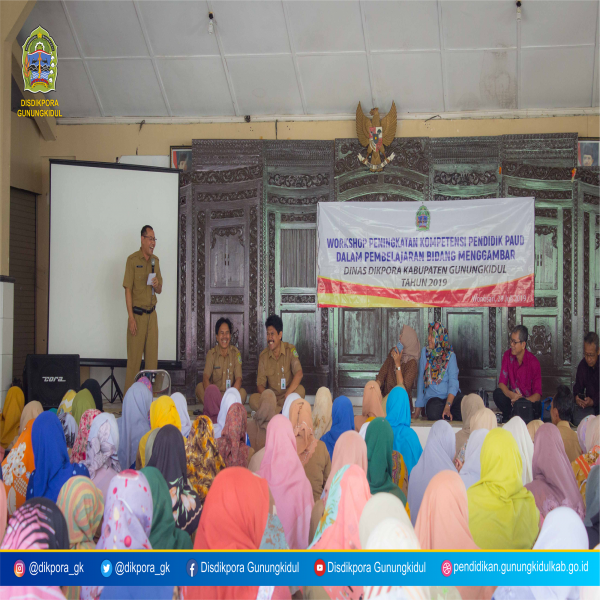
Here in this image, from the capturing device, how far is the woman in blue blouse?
188 inches

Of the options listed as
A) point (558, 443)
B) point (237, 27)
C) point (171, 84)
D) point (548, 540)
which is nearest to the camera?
point (548, 540)

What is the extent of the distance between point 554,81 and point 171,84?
3534mm

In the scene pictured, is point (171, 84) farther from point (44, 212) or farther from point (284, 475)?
point (284, 475)

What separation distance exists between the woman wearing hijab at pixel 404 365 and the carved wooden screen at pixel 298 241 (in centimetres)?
71

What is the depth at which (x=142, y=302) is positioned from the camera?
16.5 ft

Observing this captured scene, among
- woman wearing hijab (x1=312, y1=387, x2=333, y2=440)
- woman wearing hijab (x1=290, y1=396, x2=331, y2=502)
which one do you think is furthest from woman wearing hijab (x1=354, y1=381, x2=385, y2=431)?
woman wearing hijab (x1=290, y1=396, x2=331, y2=502)

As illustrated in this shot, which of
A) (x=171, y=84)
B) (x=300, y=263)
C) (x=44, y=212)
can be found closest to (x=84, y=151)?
(x=44, y=212)

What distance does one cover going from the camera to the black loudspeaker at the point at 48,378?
4504 millimetres

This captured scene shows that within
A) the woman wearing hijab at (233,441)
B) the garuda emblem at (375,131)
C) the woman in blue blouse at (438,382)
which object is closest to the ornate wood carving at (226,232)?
the garuda emblem at (375,131)

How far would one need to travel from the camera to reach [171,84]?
18.1 feet

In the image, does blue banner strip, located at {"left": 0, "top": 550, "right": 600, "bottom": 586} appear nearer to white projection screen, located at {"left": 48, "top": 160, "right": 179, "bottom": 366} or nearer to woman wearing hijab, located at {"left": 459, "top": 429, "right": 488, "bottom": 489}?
woman wearing hijab, located at {"left": 459, "top": 429, "right": 488, "bottom": 489}

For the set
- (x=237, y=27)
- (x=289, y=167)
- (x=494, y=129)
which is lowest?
(x=289, y=167)

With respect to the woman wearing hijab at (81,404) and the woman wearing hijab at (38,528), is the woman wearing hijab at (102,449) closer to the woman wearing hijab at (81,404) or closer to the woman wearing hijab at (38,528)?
the woman wearing hijab at (81,404)

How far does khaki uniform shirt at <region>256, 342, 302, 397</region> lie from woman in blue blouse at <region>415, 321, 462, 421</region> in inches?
42.6
